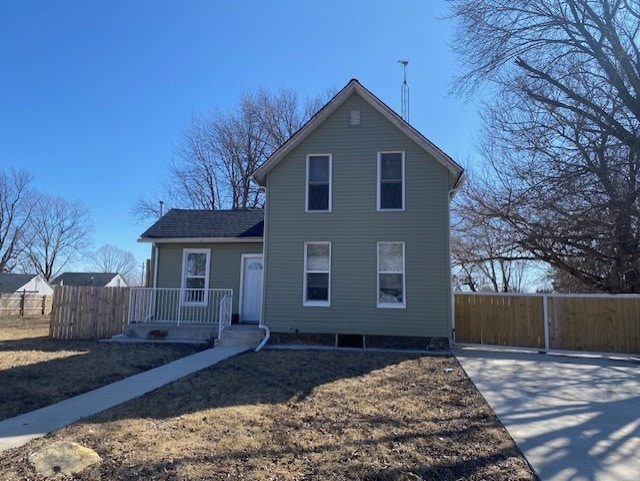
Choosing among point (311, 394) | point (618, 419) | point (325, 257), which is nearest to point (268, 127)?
point (325, 257)

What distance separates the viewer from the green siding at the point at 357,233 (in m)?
11.5

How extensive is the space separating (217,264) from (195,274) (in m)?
0.84

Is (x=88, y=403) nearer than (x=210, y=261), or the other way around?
(x=88, y=403)

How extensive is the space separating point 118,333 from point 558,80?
1434 centimetres

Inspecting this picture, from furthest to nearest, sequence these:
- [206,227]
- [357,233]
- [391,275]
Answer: [206,227] → [357,233] → [391,275]

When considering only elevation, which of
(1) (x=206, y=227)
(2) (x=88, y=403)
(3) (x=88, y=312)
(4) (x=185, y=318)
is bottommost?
(2) (x=88, y=403)

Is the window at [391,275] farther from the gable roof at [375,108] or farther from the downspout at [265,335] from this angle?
the downspout at [265,335]

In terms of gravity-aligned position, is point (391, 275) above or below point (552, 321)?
above

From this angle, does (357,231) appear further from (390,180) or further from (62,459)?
(62,459)

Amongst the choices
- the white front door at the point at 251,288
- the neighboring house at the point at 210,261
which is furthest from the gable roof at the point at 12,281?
the white front door at the point at 251,288

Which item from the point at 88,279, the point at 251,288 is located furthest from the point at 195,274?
the point at 88,279

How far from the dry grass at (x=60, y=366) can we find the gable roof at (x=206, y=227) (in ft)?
12.4

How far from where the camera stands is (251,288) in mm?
13812

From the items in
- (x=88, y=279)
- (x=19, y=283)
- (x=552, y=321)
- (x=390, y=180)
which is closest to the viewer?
(x=552, y=321)
